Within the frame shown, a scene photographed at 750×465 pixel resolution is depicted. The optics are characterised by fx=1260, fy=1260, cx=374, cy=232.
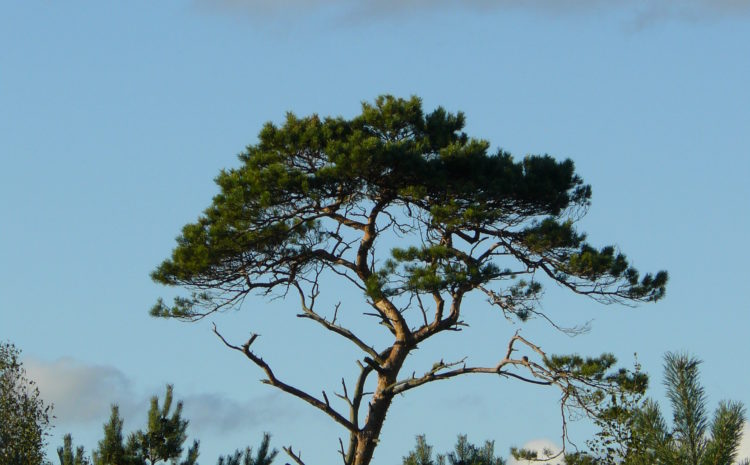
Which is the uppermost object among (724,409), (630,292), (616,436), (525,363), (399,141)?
(399,141)

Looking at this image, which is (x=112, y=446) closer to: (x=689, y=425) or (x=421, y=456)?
(x=421, y=456)

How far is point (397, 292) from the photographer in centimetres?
1753

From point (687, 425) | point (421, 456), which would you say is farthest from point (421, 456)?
point (687, 425)

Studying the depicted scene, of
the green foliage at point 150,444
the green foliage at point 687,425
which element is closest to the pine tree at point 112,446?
the green foliage at point 150,444

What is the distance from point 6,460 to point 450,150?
1076 centimetres

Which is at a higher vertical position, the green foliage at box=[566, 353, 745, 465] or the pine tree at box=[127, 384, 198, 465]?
the pine tree at box=[127, 384, 198, 465]

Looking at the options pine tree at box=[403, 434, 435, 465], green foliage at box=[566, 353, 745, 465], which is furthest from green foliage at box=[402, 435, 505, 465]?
green foliage at box=[566, 353, 745, 465]

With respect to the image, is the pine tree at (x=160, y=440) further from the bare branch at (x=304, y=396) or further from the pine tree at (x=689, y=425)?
the pine tree at (x=689, y=425)

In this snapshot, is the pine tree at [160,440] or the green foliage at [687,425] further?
the pine tree at [160,440]

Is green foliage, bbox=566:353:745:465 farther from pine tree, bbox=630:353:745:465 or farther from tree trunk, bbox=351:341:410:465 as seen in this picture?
tree trunk, bbox=351:341:410:465

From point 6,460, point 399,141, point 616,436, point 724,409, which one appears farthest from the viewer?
point 6,460

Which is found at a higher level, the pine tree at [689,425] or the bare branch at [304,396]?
the bare branch at [304,396]

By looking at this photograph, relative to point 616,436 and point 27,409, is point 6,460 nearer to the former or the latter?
point 27,409

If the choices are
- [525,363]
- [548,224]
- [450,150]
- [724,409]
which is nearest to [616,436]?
[525,363]
